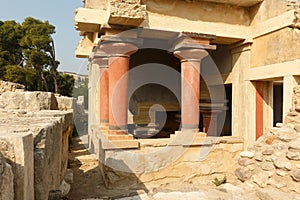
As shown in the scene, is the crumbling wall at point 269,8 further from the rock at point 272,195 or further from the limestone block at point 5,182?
the limestone block at point 5,182

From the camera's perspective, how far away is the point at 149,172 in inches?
171

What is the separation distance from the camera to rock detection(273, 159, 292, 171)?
331cm

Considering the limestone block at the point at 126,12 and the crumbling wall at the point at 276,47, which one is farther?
the crumbling wall at the point at 276,47

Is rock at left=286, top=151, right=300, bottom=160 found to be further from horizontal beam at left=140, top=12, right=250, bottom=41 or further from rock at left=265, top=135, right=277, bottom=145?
horizontal beam at left=140, top=12, right=250, bottom=41

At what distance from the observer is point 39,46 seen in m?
17.2

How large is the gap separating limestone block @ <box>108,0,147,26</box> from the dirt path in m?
2.87

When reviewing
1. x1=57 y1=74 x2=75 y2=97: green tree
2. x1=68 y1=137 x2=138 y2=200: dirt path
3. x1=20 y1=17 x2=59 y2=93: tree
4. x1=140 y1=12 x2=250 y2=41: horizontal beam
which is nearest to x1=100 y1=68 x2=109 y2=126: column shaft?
x1=68 y1=137 x2=138 y2=200: dirt path

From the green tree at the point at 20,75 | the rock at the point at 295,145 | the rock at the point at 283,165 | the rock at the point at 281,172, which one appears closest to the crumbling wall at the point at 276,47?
the rock at the point at 295,145

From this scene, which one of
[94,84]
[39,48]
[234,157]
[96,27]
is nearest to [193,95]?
[234,157]

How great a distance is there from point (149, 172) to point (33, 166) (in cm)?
314

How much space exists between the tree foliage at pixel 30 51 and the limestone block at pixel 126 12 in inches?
550

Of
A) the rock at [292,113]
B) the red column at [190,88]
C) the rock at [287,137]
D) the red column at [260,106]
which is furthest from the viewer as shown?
the red column at [260,106]

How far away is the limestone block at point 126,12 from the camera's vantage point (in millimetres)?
3922

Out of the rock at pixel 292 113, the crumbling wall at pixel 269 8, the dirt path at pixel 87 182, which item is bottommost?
the dirt path at pixel 87 182
